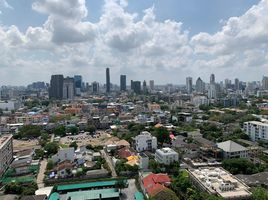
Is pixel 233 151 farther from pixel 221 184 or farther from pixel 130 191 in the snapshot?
pixel 130 191

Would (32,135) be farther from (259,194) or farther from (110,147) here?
(259,194)

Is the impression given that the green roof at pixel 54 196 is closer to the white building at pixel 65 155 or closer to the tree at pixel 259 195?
the white building at pixel 65 155

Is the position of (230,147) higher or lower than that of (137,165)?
higher

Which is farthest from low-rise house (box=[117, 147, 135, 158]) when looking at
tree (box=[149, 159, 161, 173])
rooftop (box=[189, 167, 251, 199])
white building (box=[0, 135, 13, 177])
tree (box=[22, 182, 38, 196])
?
white building (box=[0, 135, 13, 177])

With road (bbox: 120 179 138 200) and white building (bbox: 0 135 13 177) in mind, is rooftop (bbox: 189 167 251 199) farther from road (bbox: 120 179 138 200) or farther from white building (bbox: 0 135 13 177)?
white building (bbox: 0 135 13 177)

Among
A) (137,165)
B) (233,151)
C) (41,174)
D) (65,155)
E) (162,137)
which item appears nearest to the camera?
(137,165)

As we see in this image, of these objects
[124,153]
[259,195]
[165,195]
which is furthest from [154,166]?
[259,195]

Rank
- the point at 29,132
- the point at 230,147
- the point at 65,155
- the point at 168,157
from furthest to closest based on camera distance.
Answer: the point at 29,132
the point at 65,155
the point at 230,147
the point at 168,157
